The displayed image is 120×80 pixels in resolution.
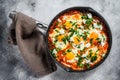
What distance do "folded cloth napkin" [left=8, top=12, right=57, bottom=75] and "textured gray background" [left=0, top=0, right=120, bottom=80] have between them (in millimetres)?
117

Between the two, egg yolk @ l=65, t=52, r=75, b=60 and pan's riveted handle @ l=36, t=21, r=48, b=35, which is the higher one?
pan's riveted handle @ l=36, t=21, r=48, b=35

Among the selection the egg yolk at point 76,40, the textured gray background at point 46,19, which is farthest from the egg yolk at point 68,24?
the textured gray background at point 46,19

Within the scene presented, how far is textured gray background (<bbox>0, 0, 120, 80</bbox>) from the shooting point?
1.79 m

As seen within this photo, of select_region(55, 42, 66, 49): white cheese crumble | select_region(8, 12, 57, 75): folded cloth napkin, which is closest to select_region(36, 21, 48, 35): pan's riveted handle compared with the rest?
select_region(8, 12, 57, 75): folded cloth napkin

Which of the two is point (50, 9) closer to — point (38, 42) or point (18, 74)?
point (38, 42)

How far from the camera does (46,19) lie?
1774 mm

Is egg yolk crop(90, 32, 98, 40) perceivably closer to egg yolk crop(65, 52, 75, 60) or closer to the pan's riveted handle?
egg yolk crop(65, 52, 75, 60)

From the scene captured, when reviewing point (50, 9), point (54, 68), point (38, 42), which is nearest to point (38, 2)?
point (50, 9)

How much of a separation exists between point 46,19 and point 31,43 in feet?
0.56

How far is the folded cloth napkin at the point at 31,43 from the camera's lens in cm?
161

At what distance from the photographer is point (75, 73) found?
179cm

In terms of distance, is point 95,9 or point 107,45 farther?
point 95,9

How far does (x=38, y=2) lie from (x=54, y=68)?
353mm

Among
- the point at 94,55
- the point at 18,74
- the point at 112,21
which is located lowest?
the point at 18,74
